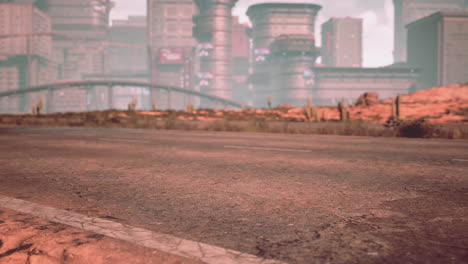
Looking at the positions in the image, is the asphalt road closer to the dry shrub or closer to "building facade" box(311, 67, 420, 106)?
the dry shrub

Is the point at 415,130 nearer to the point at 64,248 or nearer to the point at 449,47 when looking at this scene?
the point at 64,248

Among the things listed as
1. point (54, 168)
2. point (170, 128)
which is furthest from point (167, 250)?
point (170, 128)

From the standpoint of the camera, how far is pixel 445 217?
3.65 meters

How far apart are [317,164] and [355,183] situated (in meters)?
1.76

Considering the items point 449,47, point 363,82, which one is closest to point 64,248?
point 363,82

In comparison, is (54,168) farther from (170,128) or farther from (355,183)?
(170,128)

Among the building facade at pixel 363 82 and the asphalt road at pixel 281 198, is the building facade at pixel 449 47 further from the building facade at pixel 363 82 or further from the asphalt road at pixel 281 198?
the asphalt road at pixel 281 198

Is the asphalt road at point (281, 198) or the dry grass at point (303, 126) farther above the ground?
the dry grass at point (303, 126)

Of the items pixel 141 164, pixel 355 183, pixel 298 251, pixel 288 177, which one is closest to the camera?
pixel 298 251

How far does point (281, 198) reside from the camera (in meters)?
4.44

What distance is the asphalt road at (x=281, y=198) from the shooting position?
9.64 ft

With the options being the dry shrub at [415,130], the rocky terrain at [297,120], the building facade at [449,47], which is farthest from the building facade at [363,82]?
the dry shrub at [415,130]

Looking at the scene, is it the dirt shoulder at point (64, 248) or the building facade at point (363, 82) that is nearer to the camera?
the dirt shoulder at point (64, 248)

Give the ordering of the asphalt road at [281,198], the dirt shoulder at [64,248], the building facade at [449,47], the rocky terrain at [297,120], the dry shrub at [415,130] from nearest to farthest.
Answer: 1. the dirt shoulder at [64,248]
2. the asphalt road at [281,198]
3. the dry shrub at [415,130]
4. the rocky terrain at [297,120]
5. the building facade at [449,47]
